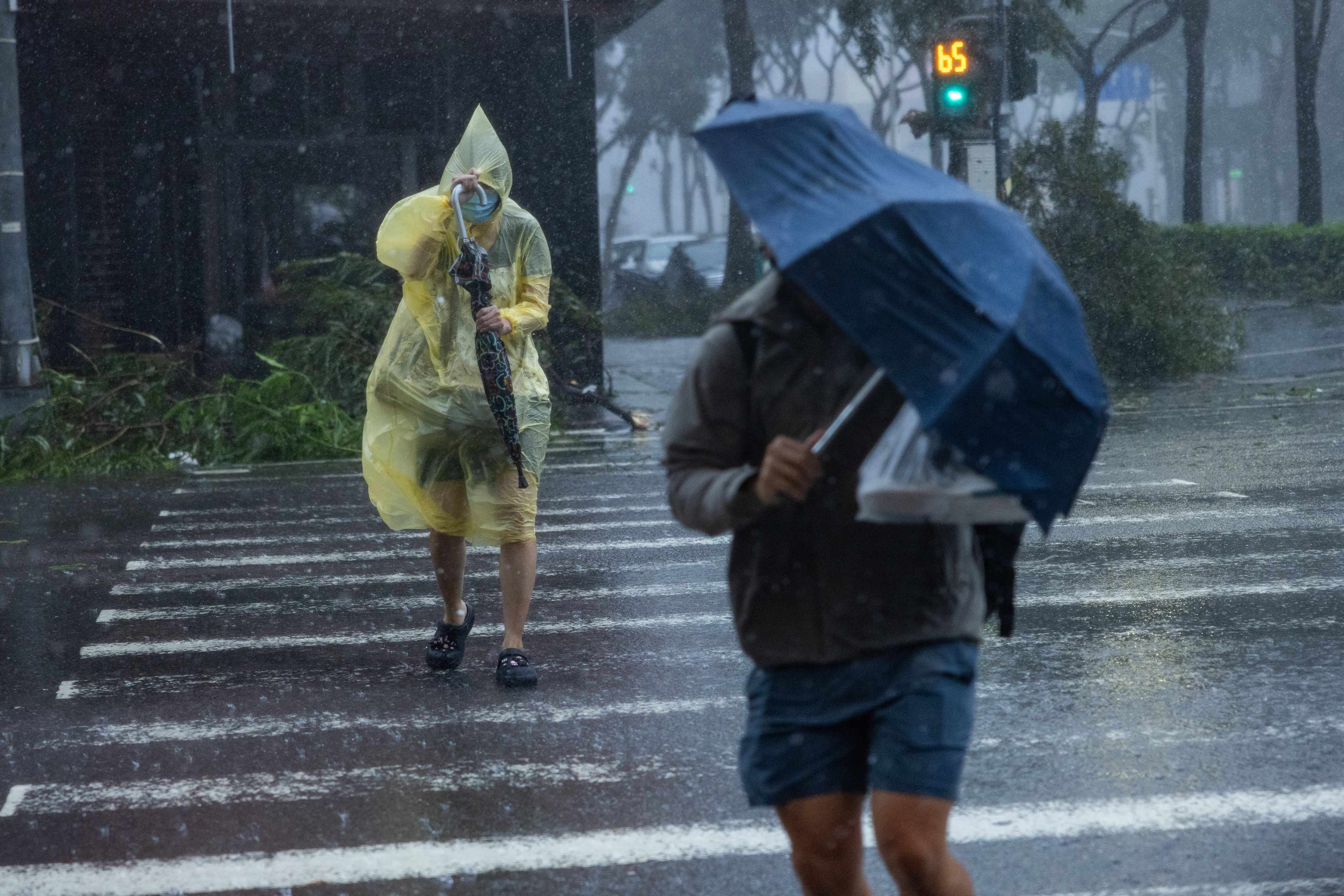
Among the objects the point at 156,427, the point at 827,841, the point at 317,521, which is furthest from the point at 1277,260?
the point at 827,841

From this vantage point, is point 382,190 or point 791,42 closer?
point 382,190

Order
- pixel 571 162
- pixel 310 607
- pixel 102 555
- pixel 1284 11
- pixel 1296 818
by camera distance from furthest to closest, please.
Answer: pixel 1284 11
pixel 571 162
pixel 102 555
pixel 310 607
pixel 1296 818

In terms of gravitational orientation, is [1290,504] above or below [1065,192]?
below

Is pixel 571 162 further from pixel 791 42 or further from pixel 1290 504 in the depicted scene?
pixel 791 42

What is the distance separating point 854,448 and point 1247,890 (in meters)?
1.87

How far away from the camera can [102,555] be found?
9.16m

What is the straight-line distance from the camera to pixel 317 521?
33.3 ft

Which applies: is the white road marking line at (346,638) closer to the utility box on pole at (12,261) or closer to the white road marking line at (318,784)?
the white road marking line at (318,784)

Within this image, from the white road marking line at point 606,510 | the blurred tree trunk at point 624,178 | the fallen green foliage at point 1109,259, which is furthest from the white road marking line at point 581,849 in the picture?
the blurred tree trunk at point 624,178

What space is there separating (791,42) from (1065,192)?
126 feet

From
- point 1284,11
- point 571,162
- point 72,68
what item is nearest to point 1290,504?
point 571,162

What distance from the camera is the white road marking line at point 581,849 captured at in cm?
400

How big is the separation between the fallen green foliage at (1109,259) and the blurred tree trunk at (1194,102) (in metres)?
17.5

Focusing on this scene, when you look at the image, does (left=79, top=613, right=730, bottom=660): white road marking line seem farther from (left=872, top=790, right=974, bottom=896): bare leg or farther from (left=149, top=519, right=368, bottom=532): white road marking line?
(left=872, top=790, right=974, bottom=896): bare leg
